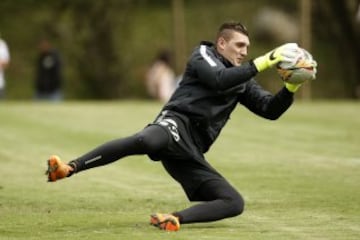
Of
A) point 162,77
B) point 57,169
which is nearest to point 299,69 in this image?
point 57,169

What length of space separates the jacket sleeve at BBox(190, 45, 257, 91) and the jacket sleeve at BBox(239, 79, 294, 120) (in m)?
0.55

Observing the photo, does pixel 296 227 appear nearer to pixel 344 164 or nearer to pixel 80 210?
pixel 80 210

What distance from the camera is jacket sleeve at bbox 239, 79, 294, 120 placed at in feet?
31.6

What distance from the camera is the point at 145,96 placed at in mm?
36125

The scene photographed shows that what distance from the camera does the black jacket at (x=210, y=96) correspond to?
30.3ft

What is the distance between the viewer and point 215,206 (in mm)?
9219

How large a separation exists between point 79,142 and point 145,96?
59.8 feet

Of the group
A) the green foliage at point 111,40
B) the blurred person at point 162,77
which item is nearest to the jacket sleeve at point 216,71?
the blurred person at point 162,77

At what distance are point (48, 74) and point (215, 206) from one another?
2233 cm

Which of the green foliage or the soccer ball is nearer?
the soccer ball

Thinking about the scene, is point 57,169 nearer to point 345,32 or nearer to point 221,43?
point 221,43

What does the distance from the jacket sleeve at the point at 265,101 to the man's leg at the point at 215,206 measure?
2.57ft

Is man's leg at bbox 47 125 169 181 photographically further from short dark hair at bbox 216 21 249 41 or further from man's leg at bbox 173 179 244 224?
short dark hair at bbox 216 21 249 41

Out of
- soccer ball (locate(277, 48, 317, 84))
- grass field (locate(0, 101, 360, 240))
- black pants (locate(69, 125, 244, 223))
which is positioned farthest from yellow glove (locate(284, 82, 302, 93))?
grass field (locate(0, 101, 360, 240))
